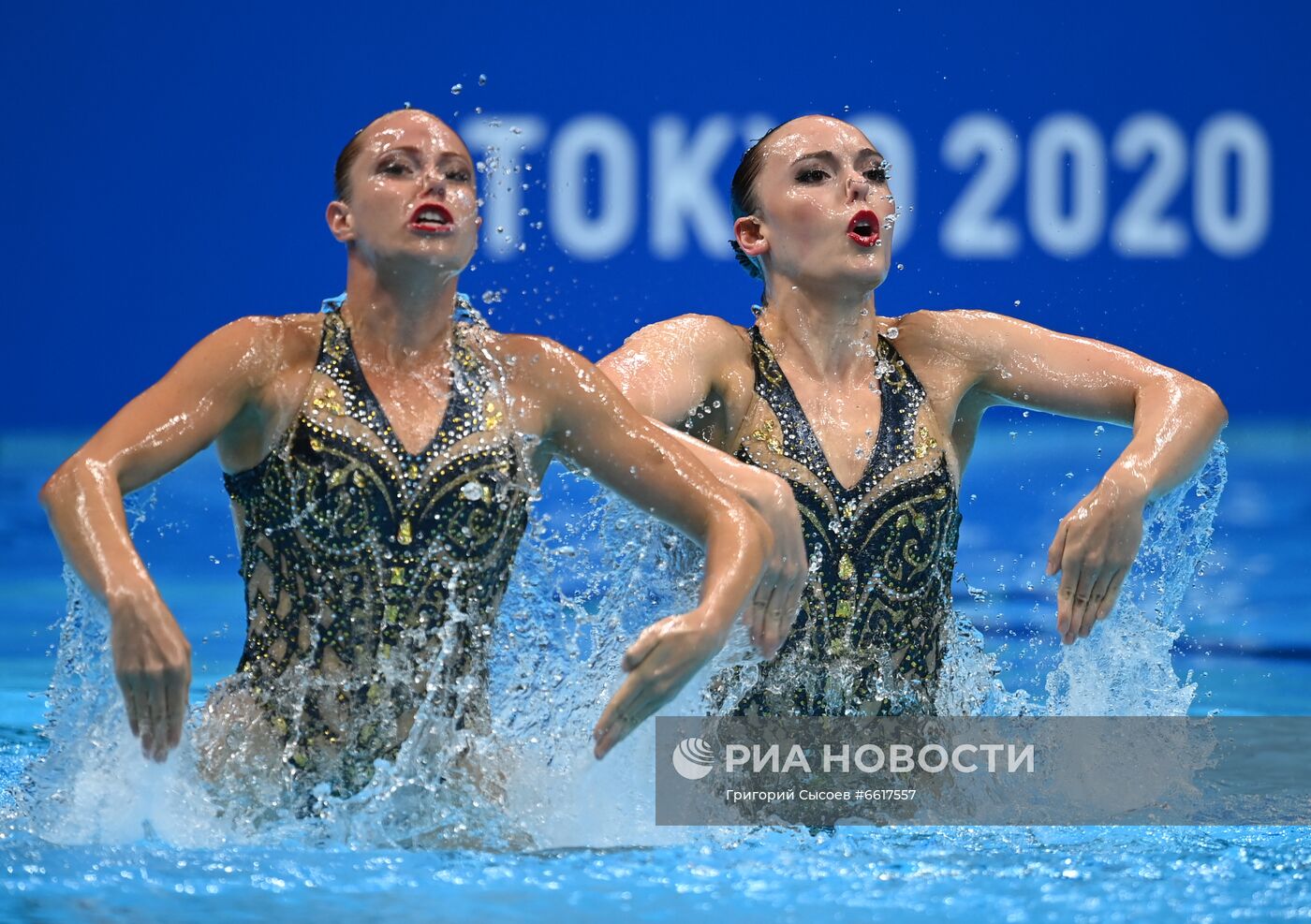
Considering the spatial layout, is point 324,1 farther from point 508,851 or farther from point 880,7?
point 508,851

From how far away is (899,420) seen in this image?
11.4 ft

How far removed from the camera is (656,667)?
2697 mm

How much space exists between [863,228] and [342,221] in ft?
3.15

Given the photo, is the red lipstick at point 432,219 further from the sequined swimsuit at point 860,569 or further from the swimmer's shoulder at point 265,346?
the sequined swimsuit at point 860,569

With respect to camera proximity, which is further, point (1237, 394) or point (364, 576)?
point (1237, 394)

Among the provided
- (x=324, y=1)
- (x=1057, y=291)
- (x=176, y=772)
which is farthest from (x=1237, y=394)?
(x=176, y=772)

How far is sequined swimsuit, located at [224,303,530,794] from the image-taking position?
116 inches

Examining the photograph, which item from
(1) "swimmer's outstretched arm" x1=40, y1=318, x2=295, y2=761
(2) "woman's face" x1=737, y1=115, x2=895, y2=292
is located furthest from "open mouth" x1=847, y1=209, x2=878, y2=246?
(1) "swimmer's outstretched arm" x1=40, y1=318, x2=295, y2=761

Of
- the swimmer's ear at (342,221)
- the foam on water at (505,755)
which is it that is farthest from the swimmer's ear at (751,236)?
the swimmer's ear at (342,221)

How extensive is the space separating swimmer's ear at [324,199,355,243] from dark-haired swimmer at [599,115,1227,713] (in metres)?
0.51

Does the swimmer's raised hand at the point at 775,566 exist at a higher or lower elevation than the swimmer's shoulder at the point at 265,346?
lower

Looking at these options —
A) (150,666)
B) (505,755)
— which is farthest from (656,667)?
(150,666)

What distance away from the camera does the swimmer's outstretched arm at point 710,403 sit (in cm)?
300

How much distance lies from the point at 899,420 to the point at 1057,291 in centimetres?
417
